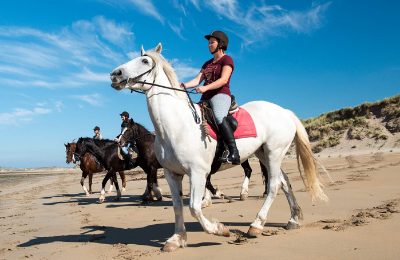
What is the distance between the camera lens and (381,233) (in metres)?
3.63

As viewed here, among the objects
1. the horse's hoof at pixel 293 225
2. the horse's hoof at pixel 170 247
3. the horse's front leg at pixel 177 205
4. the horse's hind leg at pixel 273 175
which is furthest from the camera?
the horse's hind leg at pixel 273 175

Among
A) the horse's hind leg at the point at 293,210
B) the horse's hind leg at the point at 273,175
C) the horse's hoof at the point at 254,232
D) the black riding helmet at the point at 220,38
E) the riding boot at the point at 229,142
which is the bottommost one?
the horse's hoof at the point at 254,232

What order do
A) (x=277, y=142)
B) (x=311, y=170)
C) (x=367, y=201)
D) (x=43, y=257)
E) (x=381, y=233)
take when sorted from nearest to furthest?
(x=381, y=233) < (x=43, y=257) < (x=277, y=142) < (x=311, y=170) < (x=367, y=201)

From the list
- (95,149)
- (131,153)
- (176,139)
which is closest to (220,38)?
(176,139)

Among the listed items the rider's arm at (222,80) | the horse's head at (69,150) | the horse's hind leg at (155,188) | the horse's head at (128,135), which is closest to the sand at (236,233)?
the horse's hind leg at (155,188)

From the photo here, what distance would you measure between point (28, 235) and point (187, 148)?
3970 millimetres

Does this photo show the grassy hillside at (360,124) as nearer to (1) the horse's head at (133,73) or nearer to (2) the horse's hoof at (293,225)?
(2) the horse's hoof at (293,225)

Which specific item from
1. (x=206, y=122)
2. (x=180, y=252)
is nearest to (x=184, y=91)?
(x=206, y=122)

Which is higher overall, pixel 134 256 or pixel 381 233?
pixel 381 233

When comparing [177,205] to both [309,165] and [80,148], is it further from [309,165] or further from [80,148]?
[80,148]

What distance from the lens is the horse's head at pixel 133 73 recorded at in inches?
153

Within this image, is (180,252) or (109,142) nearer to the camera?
(180,252)

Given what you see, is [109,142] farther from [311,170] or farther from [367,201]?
[367,201]

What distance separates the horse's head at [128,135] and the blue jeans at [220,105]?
Answer: 228 inches
